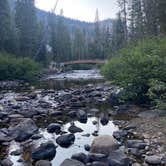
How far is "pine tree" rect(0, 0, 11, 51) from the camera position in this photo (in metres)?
47.4

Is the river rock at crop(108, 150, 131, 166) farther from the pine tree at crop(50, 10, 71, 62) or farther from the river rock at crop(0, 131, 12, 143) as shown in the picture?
the pine tree at crop(50, 10, 71, 62)

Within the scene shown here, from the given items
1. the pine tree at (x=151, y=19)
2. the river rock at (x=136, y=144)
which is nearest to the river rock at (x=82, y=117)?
the river rock at (x=136, y=144)

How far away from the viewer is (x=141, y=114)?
51.8ft

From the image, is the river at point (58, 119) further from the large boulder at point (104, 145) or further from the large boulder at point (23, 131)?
the large boulder at point (104, 145)

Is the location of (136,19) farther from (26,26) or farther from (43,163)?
(43,163)

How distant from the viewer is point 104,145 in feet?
35.4

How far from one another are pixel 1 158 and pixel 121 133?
14.6ft

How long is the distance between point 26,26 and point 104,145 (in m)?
45.1

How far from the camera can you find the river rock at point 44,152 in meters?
10.5

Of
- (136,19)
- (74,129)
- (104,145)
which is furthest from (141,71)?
(136,19)

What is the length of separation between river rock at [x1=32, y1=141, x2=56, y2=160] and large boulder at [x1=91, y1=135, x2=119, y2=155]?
1.26 metres

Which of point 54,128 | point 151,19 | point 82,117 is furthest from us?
point 151,19

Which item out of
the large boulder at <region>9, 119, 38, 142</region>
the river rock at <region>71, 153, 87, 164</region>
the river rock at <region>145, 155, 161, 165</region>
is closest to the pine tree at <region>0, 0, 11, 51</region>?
the large boulder at <region>9, 119, 38, 142</region>

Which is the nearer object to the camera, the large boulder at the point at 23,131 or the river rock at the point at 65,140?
the river rock at the point at 65,140
